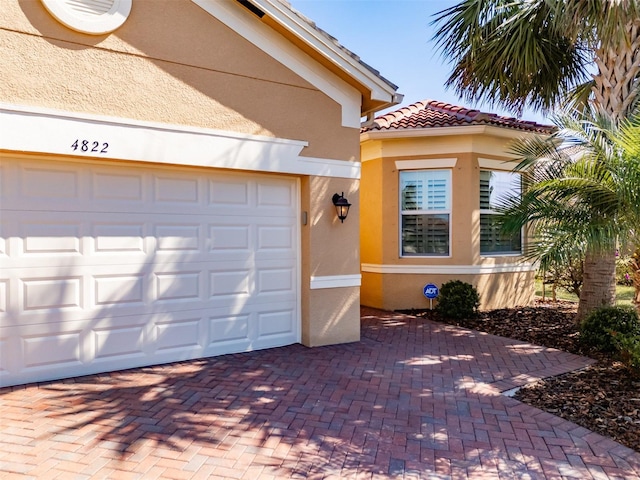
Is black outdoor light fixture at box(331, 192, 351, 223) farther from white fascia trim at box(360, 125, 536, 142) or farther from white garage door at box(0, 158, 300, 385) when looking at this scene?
white fascia trim at box(360, 125, 536, 142)

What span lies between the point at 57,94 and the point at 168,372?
3.69 metres

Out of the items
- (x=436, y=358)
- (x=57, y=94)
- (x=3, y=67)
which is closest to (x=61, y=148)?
(x=57, y=94)

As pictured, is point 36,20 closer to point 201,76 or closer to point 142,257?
point 201,76

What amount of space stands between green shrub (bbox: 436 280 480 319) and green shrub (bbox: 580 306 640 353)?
2.43 meters

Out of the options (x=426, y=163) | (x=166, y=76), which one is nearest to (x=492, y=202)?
(x=426, y=163)

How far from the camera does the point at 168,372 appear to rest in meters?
5.65

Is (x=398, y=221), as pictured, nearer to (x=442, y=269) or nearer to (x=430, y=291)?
(x=442, y=269)

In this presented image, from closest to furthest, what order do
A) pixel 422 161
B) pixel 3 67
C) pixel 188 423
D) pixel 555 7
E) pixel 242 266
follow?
pixel 188 423, pixel 3 67, pixel 242 266, pixel 555 7, pixel 422 161

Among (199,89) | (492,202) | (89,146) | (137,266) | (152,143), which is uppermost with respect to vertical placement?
(199,89)

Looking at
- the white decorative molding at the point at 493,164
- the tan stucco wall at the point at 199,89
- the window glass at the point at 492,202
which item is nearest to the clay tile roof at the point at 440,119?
the white decorative molding at the point at 493,164

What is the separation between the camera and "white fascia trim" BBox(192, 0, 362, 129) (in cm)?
605

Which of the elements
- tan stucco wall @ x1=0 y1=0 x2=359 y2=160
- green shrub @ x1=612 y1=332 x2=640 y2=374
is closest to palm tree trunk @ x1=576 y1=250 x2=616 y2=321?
green shrub @ x1=612 y1=332 x2=640 y2=374

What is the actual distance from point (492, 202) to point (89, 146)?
8.76 metres

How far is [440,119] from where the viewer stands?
33.0 ft
